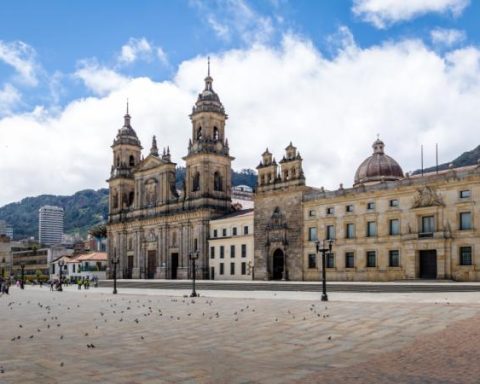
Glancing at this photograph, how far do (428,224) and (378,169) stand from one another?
1820 centimetres

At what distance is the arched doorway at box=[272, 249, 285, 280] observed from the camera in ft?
192

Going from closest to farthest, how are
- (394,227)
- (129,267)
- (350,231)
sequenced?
(394,227), (350,231), (129,267)

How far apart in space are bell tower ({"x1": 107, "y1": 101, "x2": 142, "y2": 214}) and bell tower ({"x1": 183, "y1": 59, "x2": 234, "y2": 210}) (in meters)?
18.0

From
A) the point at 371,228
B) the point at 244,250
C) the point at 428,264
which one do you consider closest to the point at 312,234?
the point at 371,228

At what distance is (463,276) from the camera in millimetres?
42906

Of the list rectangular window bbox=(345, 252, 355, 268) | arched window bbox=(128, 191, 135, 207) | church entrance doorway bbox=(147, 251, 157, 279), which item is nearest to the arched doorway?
rectangular window bbox=(345, 252, 355, 268)

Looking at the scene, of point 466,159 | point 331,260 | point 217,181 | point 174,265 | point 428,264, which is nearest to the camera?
point 428,264

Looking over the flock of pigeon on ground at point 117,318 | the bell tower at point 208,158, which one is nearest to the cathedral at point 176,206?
the bell tower at point 208,158

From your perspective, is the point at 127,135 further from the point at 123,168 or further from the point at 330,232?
the point at 330,232

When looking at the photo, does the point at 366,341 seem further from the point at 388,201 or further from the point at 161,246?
the point at 161,246

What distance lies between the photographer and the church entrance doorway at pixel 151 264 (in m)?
77.7

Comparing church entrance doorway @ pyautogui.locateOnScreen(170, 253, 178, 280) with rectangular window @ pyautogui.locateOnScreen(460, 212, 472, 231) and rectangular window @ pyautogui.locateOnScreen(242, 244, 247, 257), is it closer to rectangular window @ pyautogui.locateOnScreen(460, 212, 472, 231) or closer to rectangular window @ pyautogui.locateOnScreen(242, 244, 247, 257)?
rectangular window @ pyautogui.locateOnScreen(242, 244, 247, 257)

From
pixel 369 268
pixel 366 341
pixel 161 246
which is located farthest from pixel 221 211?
pixel 366 341

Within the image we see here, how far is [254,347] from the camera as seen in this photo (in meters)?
12.8
